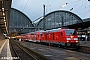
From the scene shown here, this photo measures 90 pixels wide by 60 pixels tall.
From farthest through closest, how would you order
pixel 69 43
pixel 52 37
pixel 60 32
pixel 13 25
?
pixel 13 25
pixel 52 37
pixel 60 32
pixel 69 43

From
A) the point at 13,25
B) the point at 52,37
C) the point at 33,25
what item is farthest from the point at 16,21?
the point at 52,37

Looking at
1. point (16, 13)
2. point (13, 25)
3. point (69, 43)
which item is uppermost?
point (16, 13)

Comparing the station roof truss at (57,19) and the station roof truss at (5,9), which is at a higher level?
the station roof truss at (57,19)

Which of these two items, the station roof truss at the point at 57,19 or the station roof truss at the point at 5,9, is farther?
the station roof truss at the point at 57,19

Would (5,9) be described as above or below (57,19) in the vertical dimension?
below

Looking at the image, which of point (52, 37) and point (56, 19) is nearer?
point (52, 37)

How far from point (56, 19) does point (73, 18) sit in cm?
1159

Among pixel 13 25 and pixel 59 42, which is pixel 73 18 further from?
pixel 59 42

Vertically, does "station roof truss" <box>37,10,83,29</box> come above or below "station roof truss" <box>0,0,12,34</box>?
above

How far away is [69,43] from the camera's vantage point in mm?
33062

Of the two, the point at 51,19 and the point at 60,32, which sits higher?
the point at 51,19

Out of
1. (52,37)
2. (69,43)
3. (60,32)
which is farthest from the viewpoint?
(52,37)

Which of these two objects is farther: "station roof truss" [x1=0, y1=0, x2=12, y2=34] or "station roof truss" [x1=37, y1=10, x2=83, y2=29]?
"station roof truss" [x1=37, y1=10, x2=83, y2=29]

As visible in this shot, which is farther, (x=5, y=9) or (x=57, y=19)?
(x=57, y=19)
